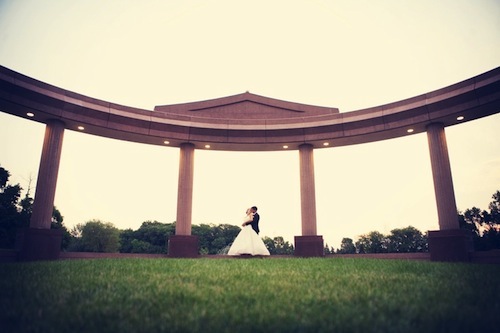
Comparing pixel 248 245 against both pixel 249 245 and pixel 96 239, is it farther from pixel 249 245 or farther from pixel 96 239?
pixel 96 239

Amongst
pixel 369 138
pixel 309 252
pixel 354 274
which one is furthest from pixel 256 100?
pixel 354 274

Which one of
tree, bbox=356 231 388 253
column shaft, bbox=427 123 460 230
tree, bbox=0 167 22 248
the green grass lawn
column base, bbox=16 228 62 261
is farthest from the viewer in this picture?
tree, bbox=356 231 388 253

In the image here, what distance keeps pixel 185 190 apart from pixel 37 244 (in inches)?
333

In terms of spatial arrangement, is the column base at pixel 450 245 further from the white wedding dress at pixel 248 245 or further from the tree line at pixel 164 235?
the white wedding dress at pixel 248 245

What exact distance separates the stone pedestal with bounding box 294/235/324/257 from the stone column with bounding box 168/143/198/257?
666 cm

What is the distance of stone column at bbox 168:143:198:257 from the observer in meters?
18.9

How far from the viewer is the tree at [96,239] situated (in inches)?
2793

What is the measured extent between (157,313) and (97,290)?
208 centimetres

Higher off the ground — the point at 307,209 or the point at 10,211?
the point at 10,211

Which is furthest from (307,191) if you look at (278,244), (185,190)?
(278,244)

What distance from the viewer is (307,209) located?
20.5 m

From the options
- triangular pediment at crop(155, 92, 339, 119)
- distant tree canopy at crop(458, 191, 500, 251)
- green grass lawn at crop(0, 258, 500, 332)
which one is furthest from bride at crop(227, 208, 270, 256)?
distant tree canopy at crop(458, 191, 500, 251)

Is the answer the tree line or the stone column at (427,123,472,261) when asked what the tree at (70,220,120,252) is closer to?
the tree line

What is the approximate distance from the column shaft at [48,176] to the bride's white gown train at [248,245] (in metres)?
10.4
